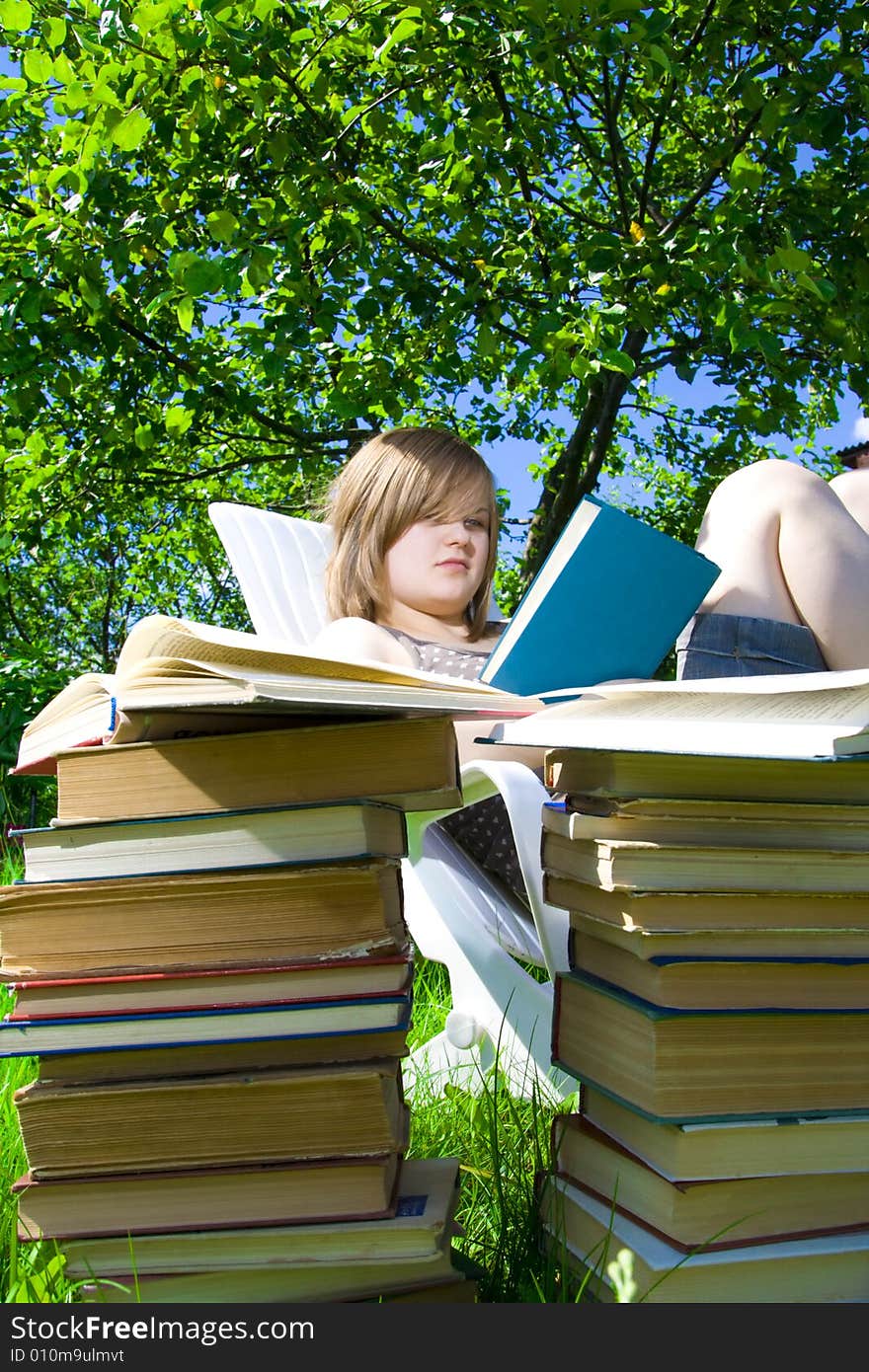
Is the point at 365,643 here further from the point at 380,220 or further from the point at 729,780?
the point at 380,220

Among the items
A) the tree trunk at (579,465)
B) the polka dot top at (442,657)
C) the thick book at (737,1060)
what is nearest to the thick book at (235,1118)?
the thick book at (737,1060)

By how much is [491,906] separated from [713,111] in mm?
4371

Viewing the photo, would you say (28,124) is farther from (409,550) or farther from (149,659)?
(149,659)

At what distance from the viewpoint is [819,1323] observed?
0.97 metres

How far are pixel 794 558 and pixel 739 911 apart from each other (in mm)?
1043

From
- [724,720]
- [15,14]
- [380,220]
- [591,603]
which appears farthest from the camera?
[380,220]

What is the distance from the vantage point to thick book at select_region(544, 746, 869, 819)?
3.43ft

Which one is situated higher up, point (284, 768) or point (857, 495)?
point (857, 495)

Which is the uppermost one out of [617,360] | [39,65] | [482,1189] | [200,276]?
[39,65]

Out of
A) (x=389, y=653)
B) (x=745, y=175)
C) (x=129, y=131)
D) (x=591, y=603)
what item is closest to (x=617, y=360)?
(x=745, y=175)

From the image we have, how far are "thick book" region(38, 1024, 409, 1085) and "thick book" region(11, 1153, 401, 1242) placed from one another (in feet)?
0.29

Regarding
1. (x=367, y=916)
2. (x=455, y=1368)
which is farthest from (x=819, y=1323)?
(x=367, y=916)

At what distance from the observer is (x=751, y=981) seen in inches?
41.2

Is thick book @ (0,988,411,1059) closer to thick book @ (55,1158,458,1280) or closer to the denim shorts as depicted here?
thick book @ (55,1158,458,1280)
